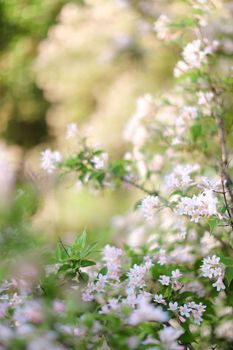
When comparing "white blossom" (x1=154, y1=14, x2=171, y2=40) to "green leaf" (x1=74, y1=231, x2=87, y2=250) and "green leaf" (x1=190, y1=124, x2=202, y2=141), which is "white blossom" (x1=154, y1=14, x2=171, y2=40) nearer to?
"green leaf" (x1=190, y1=124, x2=202, y2=141)

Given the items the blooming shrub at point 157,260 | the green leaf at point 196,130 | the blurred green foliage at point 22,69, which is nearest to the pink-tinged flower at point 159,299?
the blooming shrub at point 157,260

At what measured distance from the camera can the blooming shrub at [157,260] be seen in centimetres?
93

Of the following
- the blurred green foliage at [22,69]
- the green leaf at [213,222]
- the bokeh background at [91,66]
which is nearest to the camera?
the green leaf at [213,222]

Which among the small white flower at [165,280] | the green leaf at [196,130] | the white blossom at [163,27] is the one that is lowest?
the small white flower at [165,280]

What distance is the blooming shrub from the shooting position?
3.06 ft

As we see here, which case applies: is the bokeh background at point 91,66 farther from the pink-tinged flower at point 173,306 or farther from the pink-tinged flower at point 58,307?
the pink-tinged flower at point 58,307

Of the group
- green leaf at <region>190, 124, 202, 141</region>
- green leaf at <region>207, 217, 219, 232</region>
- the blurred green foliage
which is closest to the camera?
green leaf at <region>207, 217, 219, 232</region>

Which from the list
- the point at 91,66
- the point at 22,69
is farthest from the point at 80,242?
the point at 22,69

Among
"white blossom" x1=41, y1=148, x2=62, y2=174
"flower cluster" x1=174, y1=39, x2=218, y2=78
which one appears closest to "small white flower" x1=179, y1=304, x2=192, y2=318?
"white blossom" x1=41, y1=148, x2=62, y2=174

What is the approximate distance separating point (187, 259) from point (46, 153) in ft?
1.90

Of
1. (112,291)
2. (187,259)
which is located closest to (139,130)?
(187,259)

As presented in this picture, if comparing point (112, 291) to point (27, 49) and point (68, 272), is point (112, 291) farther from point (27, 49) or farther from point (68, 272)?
point (27, 49)

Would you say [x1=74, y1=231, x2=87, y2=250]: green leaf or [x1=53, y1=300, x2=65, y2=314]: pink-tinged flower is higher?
[x1=53, y1=300, x2=65, y2=314]: pink-tinged flower

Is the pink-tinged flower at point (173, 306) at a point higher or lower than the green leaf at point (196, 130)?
lower
